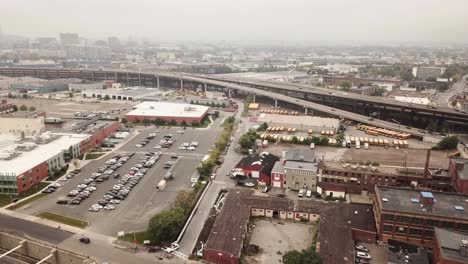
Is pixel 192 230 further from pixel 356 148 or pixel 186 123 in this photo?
pixel 186 123

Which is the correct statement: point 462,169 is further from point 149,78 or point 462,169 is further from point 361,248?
point 149,78

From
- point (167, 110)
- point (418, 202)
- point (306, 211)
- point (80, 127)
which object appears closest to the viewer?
point (418, 202)

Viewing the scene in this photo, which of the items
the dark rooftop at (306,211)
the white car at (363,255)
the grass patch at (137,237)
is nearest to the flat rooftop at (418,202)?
the dark rooftop at (306,211)

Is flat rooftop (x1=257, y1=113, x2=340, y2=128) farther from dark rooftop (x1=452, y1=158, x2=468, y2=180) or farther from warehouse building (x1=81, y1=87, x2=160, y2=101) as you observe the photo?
warehouse building (x1=81, y1=87, x2=160, y2=101)

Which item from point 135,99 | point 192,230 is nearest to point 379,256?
point 192,230

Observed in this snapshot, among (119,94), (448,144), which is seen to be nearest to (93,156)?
(119,94)

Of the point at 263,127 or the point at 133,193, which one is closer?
the point at 133,193
